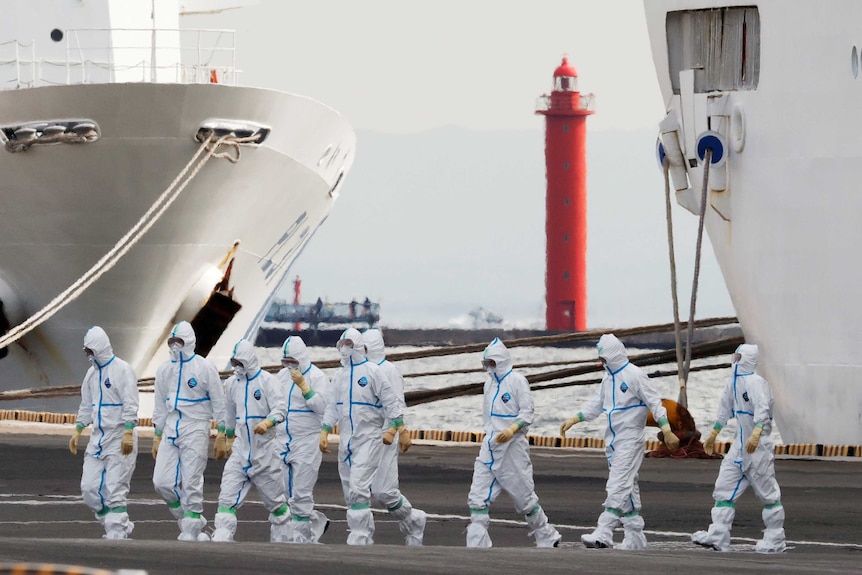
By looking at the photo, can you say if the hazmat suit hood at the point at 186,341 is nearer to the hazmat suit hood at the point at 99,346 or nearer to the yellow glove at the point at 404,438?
the hazmat suit hood at the point at 99,346

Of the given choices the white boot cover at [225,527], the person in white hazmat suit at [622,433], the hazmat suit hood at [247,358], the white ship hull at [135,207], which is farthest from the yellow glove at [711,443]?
the white ship hull at [135,207]

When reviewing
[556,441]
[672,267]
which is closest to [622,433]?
[672,267]

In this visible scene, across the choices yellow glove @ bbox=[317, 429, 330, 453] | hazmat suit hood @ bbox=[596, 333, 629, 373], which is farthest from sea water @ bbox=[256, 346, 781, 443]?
yellow glove @ bbox=[317, 429, 330, 453]

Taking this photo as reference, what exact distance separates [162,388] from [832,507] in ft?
21.7

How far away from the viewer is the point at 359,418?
13.8 metres

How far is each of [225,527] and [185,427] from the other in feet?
3.38

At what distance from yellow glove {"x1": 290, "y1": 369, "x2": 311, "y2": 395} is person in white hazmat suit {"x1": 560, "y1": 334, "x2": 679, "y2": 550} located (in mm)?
2270

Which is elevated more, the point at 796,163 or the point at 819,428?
the point at 796,163

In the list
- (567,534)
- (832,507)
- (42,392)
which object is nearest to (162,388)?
(567,534)

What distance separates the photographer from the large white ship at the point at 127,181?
26.8 meters

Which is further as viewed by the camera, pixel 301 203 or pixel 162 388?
pixel 301 203

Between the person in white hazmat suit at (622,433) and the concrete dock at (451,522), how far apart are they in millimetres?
402

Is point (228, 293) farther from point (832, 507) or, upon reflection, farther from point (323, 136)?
point (832, 507)

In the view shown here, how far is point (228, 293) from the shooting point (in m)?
29.7
